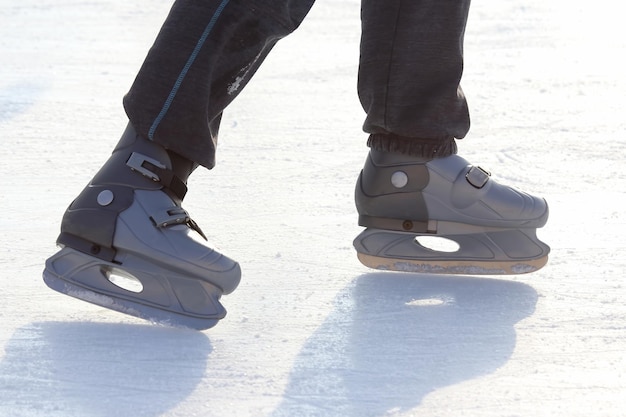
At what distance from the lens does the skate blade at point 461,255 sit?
178cm

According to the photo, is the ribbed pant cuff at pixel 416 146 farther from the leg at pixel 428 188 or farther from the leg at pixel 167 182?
the leg at pixel 167 182

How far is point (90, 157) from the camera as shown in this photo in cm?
238

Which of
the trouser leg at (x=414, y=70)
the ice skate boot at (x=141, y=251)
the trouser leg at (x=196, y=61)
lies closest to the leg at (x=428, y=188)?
the trouser leg at (x=414, y=70)

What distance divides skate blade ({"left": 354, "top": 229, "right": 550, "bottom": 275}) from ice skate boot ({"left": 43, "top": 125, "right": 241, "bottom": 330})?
286mm

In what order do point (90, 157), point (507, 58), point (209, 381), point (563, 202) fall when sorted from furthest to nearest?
point (507, 58), point (90, 157), point (563, 202), point (209, 381)

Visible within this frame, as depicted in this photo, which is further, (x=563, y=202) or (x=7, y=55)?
(x=7, y=55)

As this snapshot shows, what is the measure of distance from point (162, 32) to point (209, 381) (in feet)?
1.58

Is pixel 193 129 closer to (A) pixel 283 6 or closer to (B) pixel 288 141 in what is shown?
(A) pixel 283 6

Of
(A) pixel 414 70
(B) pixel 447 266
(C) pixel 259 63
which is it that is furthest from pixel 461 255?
(C) pixel 259 63

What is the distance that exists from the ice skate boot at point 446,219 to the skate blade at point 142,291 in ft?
1.09

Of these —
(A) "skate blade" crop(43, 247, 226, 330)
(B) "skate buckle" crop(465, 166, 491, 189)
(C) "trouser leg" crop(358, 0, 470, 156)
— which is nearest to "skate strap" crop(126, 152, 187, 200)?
(A) "skate blade" crop(43, 247, 226, 330)

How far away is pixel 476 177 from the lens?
1792mm

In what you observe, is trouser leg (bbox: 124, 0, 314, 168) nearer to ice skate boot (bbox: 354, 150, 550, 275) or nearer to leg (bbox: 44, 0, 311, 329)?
leg (bbox: 44, 0, 311, 329)

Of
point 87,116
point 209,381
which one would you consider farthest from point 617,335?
point 87,116
